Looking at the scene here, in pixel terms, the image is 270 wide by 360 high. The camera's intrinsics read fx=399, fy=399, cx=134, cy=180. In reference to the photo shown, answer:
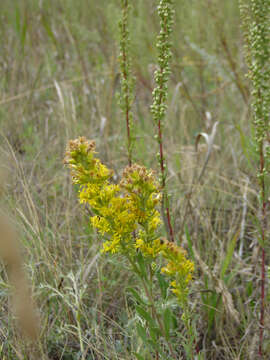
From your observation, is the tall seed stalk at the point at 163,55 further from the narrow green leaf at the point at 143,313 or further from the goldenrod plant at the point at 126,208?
the narrow green leaf at the point at 143,313

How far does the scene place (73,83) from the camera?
3738 mm

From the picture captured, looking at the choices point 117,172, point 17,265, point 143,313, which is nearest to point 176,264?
point 143,313

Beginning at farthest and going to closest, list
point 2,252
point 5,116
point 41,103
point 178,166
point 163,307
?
point 41,103
point 5,116
point 178,166
point 163,307
point 2,252

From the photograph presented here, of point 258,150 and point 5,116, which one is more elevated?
A: point 5,116

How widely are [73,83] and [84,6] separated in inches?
58.4

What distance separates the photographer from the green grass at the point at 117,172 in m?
1.66

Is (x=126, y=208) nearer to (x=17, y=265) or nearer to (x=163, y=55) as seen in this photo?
(x=17, y=265)

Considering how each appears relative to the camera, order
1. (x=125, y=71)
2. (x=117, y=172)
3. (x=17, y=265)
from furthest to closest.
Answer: (x=117, y=172) < (x=125, y=71) < (x=17, y=265)

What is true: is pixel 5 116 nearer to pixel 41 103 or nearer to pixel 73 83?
pixel 41 103

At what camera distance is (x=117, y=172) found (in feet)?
8.42

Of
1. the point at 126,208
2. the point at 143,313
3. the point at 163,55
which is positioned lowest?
the point at 143,313

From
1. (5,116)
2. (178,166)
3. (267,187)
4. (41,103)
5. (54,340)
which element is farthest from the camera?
(41,103)

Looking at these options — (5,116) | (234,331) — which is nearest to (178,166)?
(234,331)

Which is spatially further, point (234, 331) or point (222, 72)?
point (222, 72)
